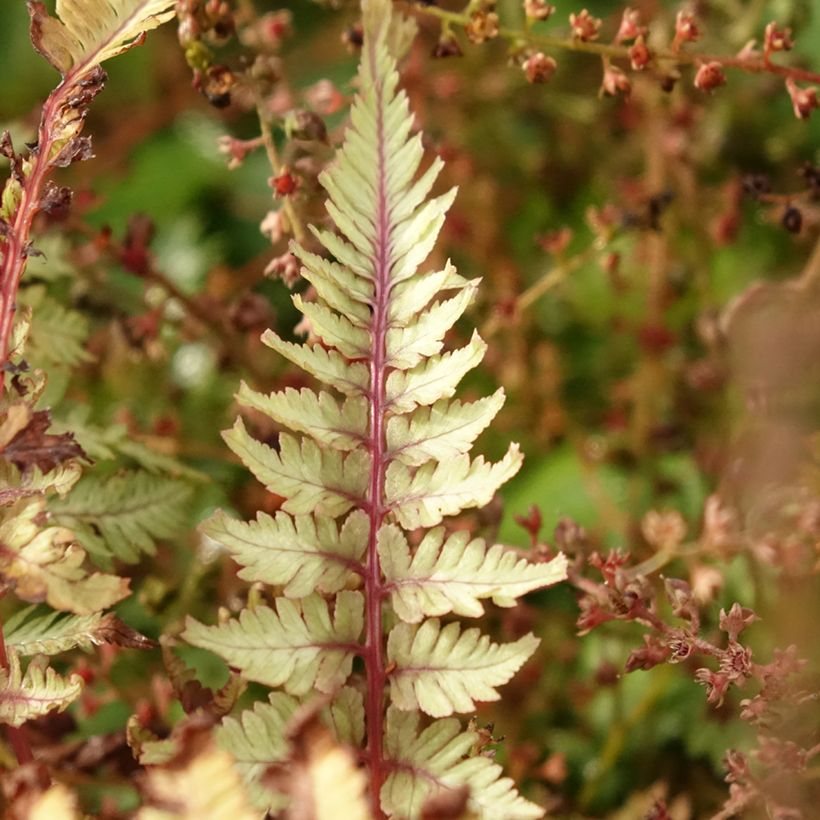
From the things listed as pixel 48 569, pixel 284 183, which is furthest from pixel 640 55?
pixel 48 569

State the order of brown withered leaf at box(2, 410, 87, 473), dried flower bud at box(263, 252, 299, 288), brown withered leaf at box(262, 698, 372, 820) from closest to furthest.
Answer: brown withered leaf at box(262, 698, 372, 820), brown withered leaf at box(2, 410, 87, 473), dried flower bud at box(263, 252, 299, 288)

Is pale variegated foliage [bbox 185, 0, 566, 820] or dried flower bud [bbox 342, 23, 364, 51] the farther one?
dried flower bud [bbox 342, 23, 364, 51]

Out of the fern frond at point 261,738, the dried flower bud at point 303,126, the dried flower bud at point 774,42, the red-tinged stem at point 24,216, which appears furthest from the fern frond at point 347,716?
the dried flower bud at point 774,42

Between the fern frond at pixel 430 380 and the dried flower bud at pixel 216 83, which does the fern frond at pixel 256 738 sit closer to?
the fern frond at pixel 430 380

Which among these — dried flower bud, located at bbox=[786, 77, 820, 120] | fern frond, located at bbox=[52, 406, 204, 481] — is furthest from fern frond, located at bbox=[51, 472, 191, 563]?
dried flower bud, located at bbox=[786, 77, 820, 120]

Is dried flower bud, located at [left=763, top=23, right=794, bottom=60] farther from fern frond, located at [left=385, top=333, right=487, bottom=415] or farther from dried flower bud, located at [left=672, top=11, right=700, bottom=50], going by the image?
fern frond, located at [left=385, top=333, right=487, bottom=415]

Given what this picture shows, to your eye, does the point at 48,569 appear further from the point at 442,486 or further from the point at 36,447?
the point at 442,486
